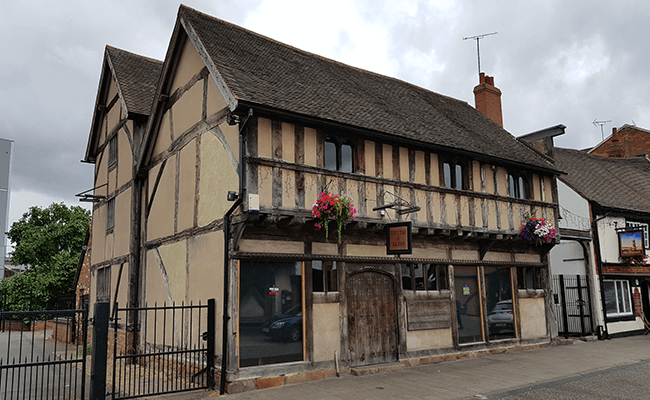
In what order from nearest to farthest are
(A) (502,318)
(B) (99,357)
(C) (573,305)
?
1. (B) (99,357)
2. (A) (502,318)
3. (C) (573,305)

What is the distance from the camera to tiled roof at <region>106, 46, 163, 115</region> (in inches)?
599

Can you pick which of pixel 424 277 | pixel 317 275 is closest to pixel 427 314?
pixel 424 277

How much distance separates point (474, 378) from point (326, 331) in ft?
10.4

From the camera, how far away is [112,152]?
1761 centimetres

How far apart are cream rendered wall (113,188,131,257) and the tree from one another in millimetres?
Result: 14697

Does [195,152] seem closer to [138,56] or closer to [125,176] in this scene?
[125,176]

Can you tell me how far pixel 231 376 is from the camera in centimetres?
939

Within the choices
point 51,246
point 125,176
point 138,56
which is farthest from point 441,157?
point 51,246

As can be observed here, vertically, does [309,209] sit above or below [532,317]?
above

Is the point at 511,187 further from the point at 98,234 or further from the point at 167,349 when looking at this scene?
the point at 98,234

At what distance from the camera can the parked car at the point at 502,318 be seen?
14141 mm

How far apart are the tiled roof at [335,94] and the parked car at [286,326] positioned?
4103 millimetres

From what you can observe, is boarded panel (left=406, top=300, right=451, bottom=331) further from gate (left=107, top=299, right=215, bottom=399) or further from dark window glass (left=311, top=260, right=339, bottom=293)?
gate (left=107, top=299, right=215, bottom=399)

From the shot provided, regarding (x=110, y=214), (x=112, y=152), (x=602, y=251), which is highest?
(x=112, y=152)
